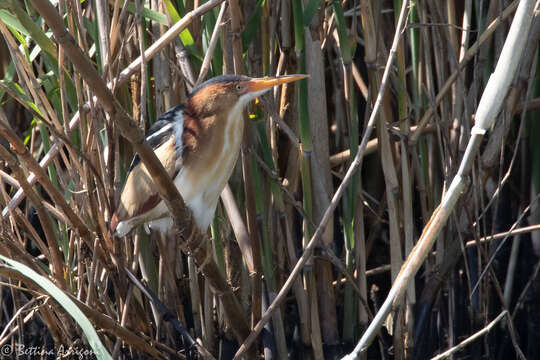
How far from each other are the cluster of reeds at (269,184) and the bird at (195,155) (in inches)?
1.8

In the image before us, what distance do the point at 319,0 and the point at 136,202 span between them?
642 millimetres

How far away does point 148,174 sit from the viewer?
1681 mm

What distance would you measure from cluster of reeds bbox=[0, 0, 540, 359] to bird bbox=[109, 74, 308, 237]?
46 millimetres

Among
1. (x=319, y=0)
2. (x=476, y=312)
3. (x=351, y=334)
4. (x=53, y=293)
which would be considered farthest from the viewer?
(x=476, y=312)

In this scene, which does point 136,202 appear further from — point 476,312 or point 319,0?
point 476,312

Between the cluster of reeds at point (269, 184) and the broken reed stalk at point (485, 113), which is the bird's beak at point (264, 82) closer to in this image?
the cluster of reeds at point (269, 184)

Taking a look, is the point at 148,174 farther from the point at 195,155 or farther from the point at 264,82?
the point at 264,82

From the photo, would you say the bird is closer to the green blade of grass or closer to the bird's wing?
the bird's wing

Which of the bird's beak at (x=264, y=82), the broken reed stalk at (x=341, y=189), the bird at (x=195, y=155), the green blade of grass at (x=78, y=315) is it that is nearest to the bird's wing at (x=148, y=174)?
the bird at (x=195, y=155)

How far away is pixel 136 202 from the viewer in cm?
167

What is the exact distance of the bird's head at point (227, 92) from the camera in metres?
1.50

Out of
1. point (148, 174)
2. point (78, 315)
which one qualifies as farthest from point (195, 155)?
point (78, 315)

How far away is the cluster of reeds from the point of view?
1574 mm

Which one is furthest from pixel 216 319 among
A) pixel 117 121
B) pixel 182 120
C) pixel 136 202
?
pixel 117 121
